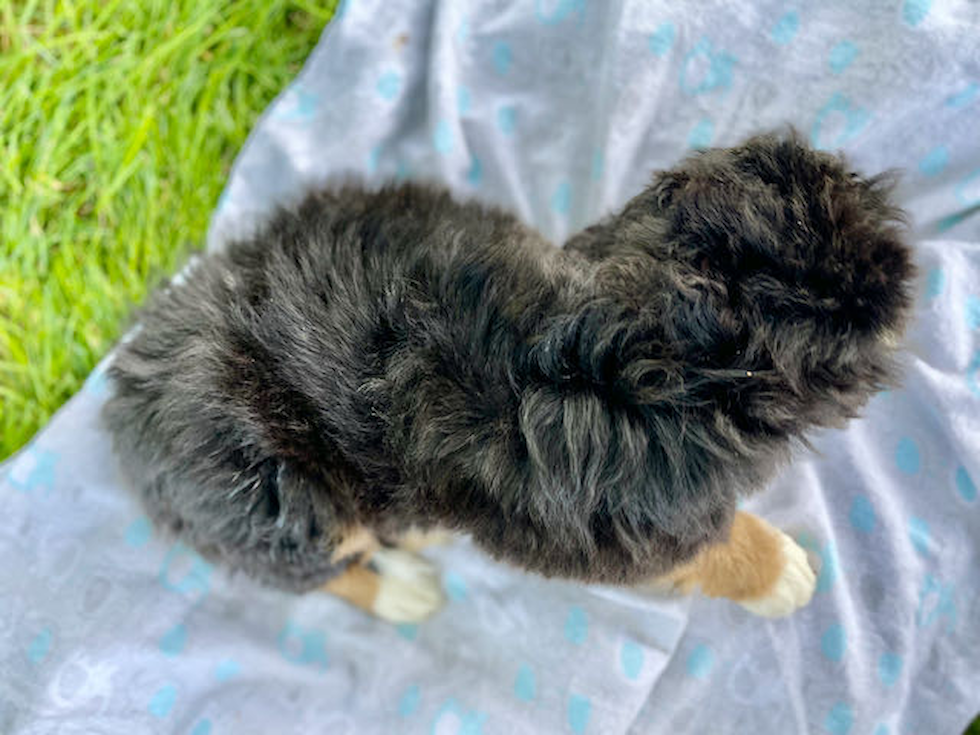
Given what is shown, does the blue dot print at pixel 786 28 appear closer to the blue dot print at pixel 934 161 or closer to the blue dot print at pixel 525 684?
the blue dot print at pixel 934 161

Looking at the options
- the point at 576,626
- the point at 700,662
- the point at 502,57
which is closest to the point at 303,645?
the point at 576,626

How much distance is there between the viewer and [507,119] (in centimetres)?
257

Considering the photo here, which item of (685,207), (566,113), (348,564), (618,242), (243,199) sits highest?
(685,207)

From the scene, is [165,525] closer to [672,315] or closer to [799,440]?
[672,315]

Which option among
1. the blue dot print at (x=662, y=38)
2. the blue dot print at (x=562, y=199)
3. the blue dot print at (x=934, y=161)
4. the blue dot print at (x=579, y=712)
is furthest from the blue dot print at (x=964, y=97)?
the blue dot print at (x=579, y=712)

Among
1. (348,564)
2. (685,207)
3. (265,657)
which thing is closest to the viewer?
(685,207)

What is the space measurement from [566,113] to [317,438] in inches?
57.9

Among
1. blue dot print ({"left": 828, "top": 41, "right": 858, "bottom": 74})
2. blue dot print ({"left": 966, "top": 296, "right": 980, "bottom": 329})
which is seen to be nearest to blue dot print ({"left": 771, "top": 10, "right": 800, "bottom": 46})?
blue dot print ({"left": 828, "top": 41, "right": 858, "bottom": 74})

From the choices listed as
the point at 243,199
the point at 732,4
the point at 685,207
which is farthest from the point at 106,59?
the point at 685,207

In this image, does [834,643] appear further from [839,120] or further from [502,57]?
[502,57]

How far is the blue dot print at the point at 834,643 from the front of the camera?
82.7 inches

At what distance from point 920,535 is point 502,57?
1998mm

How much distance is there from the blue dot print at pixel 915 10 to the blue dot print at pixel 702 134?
579mm

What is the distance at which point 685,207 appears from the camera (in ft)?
4.55
